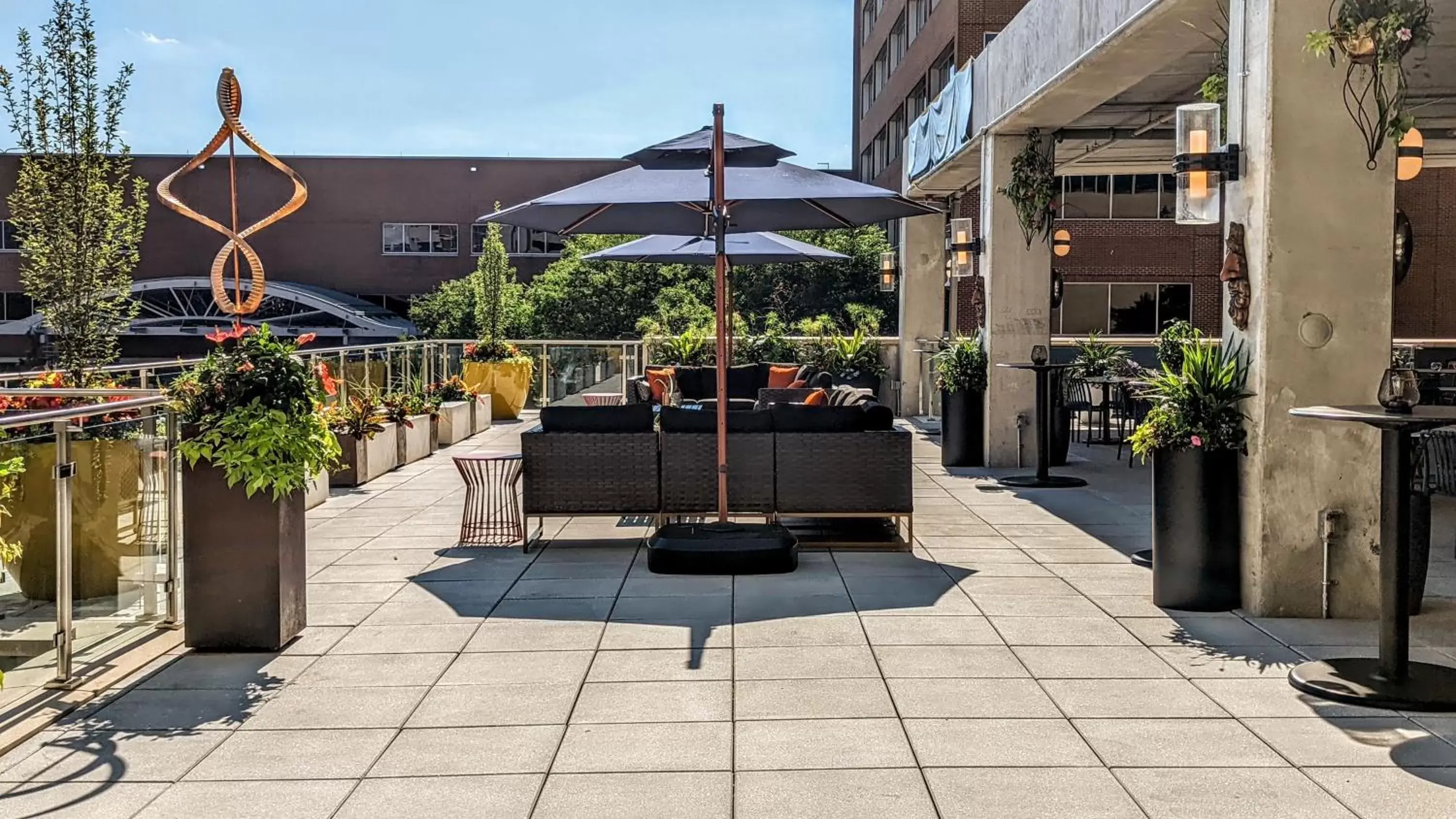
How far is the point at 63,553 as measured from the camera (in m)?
5.02

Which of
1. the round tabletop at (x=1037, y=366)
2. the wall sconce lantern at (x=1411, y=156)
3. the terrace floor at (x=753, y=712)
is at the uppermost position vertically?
the wall sconce lantern at (x=1411, y=156)

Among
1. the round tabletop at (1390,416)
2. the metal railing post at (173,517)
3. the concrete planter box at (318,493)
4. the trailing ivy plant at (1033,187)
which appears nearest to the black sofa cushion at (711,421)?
the concrete planter box at (318,493)

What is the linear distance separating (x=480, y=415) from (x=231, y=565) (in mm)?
11383

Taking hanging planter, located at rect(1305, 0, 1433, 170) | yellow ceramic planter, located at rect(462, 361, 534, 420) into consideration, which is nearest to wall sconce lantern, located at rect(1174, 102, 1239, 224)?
hanging planter, located at rect(1305, 0, 1433, 170)

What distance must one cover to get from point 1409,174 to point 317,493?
29.8 ft

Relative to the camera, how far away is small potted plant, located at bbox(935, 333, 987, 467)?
12992 millimetres

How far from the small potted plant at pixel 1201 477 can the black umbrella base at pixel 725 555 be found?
2.05m

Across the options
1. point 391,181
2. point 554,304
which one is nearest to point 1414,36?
point 554,304

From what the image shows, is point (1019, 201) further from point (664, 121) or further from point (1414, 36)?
point (664, 121)

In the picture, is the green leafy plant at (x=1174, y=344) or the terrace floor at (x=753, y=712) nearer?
the terrace floor at (x=753, y=712)

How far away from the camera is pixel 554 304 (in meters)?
35.2

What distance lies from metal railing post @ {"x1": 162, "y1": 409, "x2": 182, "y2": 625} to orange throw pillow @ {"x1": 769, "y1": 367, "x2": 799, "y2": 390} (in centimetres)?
950

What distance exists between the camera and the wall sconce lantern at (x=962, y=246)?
44.9 feet

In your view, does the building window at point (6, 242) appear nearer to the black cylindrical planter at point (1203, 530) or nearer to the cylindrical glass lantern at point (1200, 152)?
the cylindrical glass lantern at point (1200, 152)
